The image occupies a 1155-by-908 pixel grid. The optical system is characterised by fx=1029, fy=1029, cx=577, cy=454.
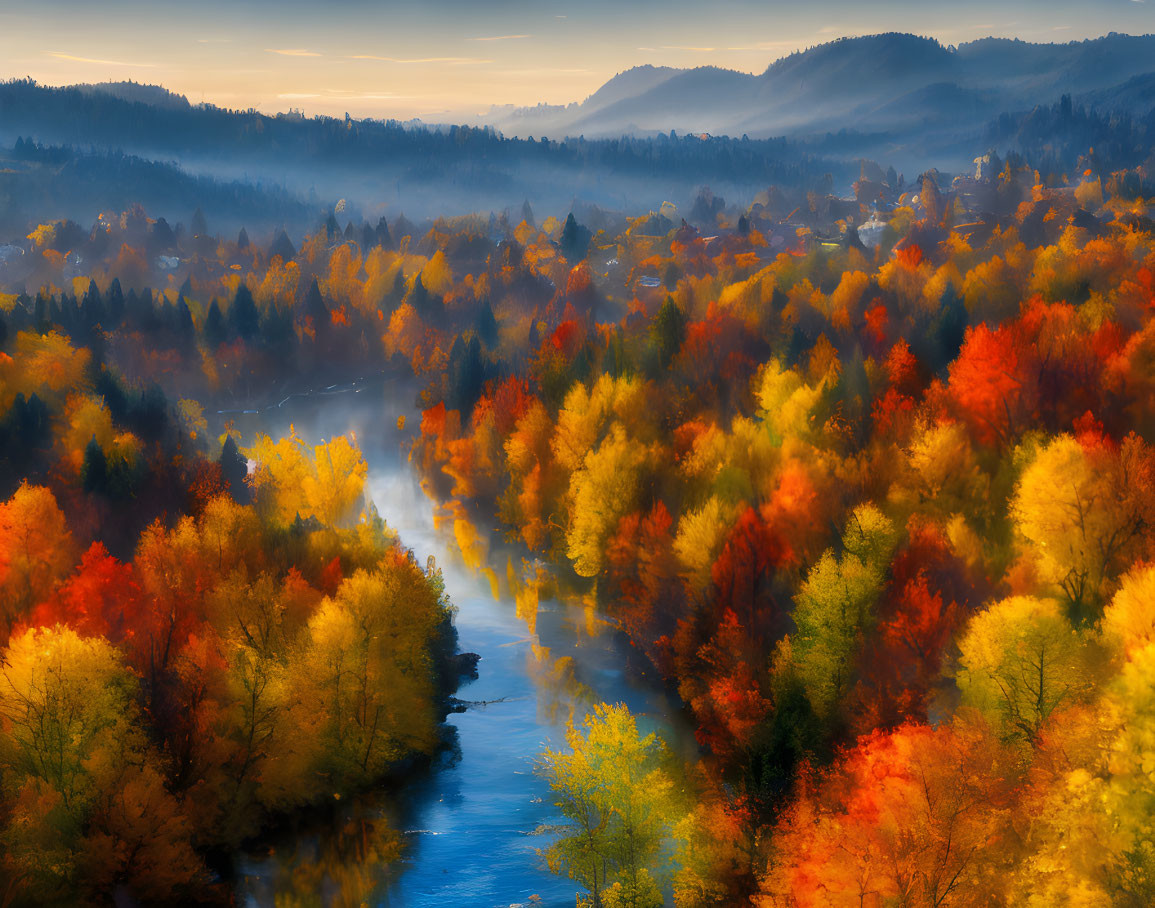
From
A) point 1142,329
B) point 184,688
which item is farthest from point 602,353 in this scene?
point 184,688

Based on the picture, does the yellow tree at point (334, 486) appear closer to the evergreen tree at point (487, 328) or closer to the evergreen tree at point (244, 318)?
the evergreen tree at point (487, 328)

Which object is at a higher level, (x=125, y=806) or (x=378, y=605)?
(x=378, y=605)

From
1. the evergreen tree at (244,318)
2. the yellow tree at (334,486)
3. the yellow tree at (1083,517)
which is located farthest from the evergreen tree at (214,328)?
the yellow tree at (1083,517)

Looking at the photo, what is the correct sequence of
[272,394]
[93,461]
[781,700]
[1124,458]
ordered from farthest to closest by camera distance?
[272,394], [93,461], [1124,458], [781,700]

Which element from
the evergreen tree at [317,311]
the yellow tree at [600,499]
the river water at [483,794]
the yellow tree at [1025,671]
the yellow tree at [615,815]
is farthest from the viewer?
the evergreen tree at [317,311]

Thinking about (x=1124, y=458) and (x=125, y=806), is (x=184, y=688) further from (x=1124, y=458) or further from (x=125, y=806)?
(x=1124, y=458)

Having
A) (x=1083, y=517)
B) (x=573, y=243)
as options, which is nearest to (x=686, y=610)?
(x=1083, y=517)
